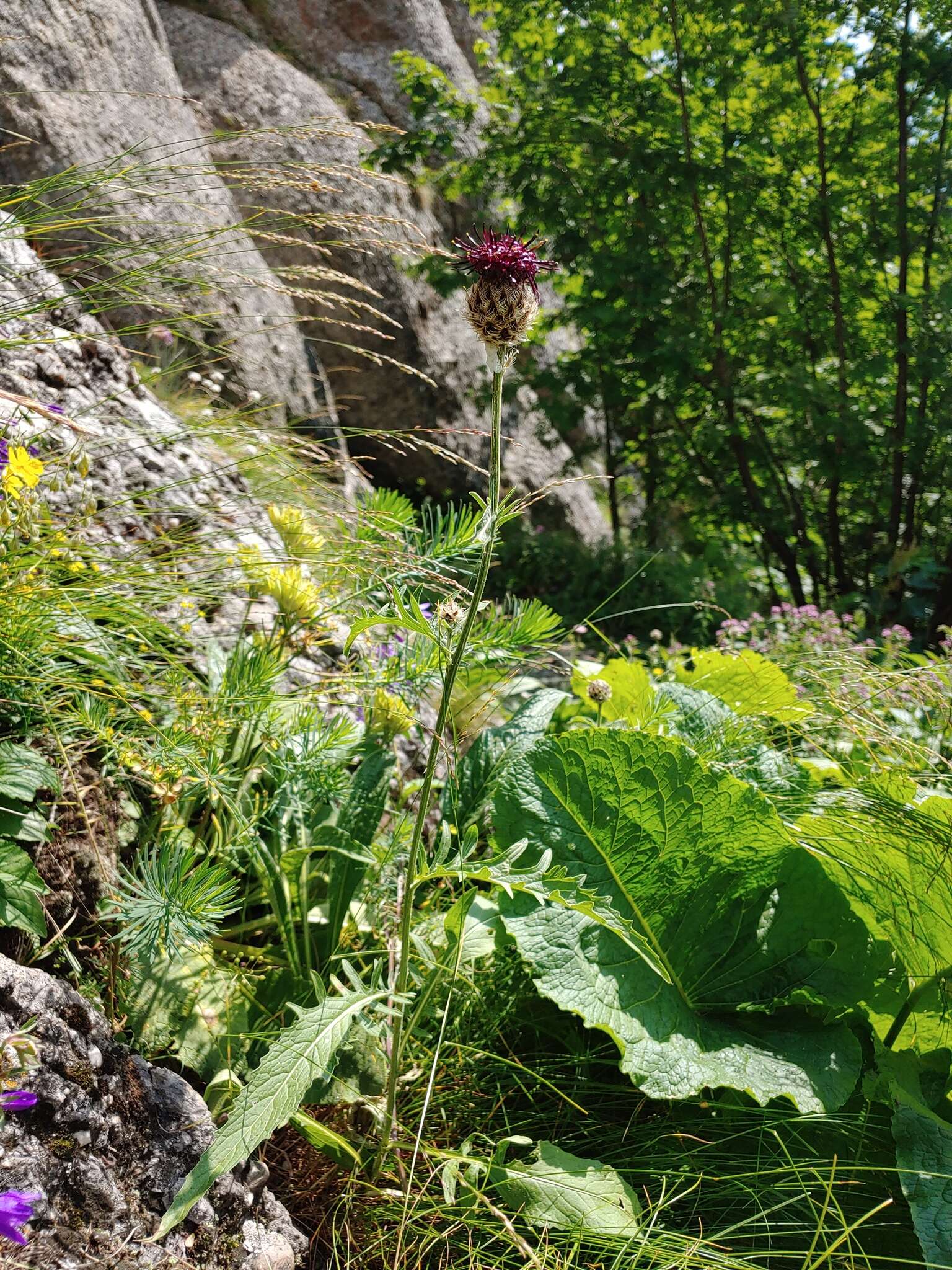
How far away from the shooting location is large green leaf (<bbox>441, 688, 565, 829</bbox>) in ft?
5.48

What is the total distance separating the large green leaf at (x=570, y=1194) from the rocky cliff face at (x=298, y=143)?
3.48 metres

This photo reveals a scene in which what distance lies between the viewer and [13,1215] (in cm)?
81

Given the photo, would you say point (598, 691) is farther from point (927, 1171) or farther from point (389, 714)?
point (927, 1171)

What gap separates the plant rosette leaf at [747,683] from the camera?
6.27 ft

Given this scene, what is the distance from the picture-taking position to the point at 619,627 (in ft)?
17.4

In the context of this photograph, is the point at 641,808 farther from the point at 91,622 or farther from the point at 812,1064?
the point at 91,622

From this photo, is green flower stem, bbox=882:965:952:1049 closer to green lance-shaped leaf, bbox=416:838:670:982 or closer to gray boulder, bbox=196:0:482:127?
green lance-shaped leaf, bbox=416:838:670:982

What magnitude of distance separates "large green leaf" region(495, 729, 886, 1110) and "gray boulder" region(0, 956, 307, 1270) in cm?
50

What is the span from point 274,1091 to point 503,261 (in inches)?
40.0

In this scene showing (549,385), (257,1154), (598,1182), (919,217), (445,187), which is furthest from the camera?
(445,187)

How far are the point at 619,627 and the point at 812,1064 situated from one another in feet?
13.3

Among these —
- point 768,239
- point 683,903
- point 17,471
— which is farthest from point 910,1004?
point 768,239

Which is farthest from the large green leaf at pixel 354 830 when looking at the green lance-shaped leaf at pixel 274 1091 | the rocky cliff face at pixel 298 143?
the rocky cliff face at pixel 298 143

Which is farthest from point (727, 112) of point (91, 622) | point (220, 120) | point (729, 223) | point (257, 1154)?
point (257, 1154)
